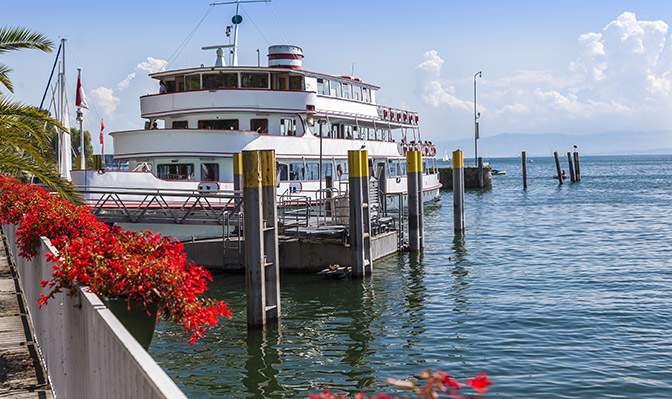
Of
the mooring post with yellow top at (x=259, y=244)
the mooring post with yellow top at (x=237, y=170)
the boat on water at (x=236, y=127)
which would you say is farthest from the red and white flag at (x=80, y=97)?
the mooring post with yellow top at (x=259, y=244)

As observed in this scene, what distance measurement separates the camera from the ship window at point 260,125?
2973 centimetres

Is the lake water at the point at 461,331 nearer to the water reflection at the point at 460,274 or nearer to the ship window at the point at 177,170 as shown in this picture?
the water reflection at the point at 460,274

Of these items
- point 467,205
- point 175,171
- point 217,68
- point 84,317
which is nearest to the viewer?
point 84,317

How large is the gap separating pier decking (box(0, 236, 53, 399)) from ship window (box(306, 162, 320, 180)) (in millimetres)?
20537

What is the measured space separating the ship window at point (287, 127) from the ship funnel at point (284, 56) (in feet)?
12.3

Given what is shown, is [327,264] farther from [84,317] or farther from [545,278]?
[84,317]

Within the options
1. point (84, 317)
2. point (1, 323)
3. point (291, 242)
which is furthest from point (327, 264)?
point (84, 317)

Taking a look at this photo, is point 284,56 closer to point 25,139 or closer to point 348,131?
point 348,131

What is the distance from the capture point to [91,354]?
4.93 metres

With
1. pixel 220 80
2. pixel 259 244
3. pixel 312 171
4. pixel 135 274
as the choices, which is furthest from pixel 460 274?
pixel 135 274

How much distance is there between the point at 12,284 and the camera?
13.0 metres

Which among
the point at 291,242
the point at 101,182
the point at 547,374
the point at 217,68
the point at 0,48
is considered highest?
the point at 217,68

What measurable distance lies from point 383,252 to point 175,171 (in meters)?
9.20

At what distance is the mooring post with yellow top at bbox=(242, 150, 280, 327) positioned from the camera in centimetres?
1413
